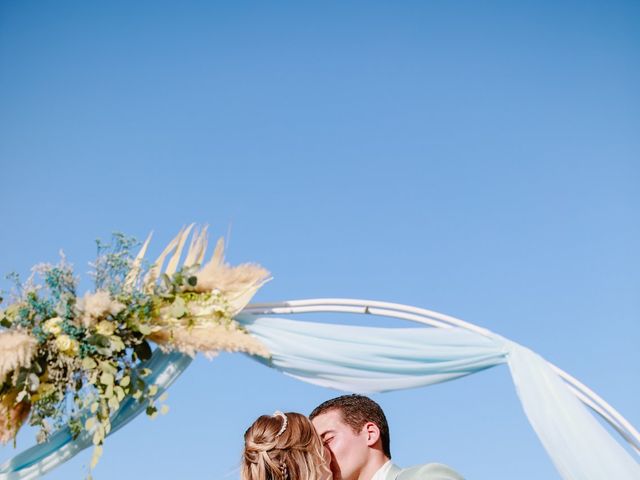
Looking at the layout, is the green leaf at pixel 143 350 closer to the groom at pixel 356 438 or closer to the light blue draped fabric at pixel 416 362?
the light blue draped fabric at pixel 416 362

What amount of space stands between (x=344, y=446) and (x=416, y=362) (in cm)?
78

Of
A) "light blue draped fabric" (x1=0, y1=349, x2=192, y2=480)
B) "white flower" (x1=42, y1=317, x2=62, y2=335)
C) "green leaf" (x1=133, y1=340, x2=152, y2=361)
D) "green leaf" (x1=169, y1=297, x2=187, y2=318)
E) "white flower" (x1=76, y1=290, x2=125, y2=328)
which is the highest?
"green leaf" (x1=169, y1=297, x2=187, y2=318)

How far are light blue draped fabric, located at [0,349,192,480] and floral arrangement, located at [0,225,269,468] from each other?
78 millimetres

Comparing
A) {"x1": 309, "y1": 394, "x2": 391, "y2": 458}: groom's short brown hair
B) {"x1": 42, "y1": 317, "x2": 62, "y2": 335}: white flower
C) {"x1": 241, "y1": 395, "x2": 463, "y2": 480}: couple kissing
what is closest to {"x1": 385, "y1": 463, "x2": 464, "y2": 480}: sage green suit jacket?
{"x1": 241, "y1": 395, "x2": 463, "y2": 480}: couple kissing

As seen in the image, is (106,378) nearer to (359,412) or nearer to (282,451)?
(282,451)

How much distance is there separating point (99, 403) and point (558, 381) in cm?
254

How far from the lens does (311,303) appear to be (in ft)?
17.1

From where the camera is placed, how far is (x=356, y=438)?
551 centimetres

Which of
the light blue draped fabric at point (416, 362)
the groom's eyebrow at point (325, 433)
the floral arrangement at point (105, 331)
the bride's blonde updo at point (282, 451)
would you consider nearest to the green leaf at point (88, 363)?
the floral arrangement at point (105, 331)

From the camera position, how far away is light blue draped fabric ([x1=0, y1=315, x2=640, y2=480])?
15.9 ft

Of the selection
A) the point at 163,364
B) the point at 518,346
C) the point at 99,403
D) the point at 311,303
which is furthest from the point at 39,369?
the point at 518,346

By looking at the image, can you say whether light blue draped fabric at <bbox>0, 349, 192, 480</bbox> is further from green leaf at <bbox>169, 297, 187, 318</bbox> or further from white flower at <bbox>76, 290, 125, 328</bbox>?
white flower at <bbox>76, 290, 125, 328</bbox>

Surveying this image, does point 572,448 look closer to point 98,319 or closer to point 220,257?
point 220,257

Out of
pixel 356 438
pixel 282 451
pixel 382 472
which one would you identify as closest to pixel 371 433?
pixel 356 438
